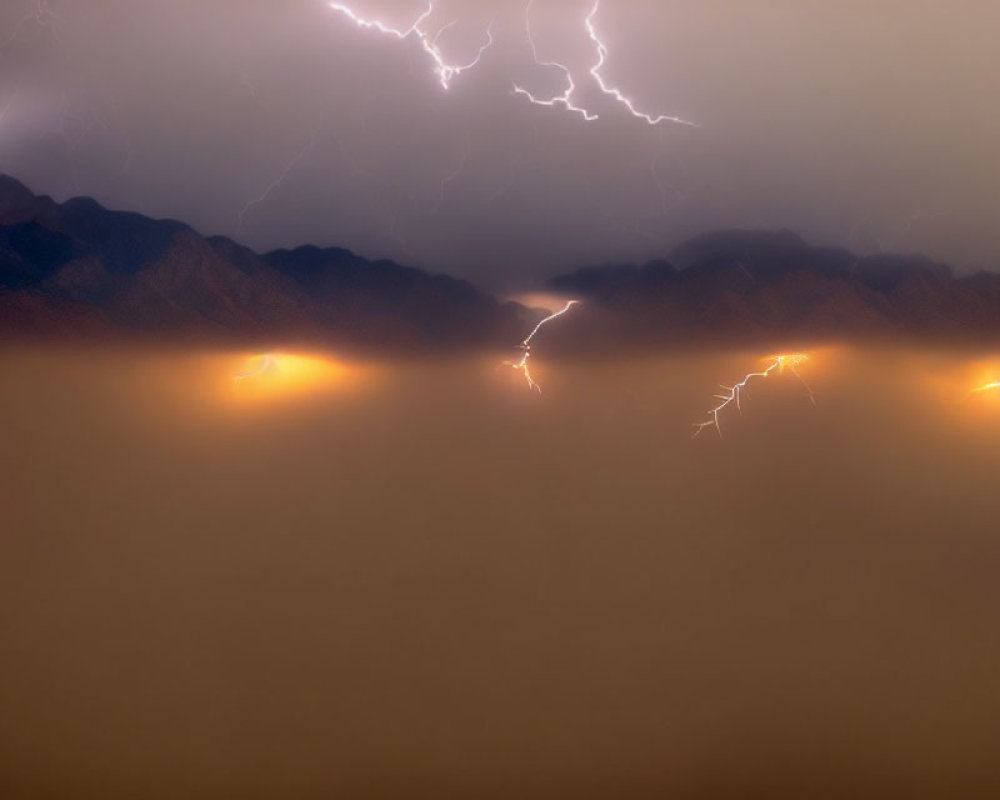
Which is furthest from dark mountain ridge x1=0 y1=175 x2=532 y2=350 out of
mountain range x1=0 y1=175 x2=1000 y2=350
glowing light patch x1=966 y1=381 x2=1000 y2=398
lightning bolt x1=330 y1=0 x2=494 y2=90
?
glowing light patch x1=966 y1=381 x2=1000 y2=398

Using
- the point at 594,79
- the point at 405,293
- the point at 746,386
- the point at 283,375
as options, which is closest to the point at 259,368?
the point at 283,375

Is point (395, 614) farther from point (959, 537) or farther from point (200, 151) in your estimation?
point (959, 537)

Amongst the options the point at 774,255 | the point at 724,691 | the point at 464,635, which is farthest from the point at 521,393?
the point at 724,691

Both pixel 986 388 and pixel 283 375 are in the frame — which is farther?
pixel 986 388

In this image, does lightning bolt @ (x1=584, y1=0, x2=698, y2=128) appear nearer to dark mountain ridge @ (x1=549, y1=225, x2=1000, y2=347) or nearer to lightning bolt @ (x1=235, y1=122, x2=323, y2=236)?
dark mountain ridge @ (x1=549, y1=225, x2=1000, y2=347)

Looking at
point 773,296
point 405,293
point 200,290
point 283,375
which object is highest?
point 773,296

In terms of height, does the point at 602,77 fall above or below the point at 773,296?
above

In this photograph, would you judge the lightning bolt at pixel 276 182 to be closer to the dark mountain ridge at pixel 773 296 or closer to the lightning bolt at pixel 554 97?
the lightning bolt at pixel 554 97

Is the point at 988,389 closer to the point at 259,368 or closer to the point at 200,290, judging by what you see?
the point at 259,368

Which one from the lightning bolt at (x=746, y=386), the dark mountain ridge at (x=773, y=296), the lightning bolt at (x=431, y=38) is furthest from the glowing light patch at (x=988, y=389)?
the lightning bolt at (x=431, y=38)
